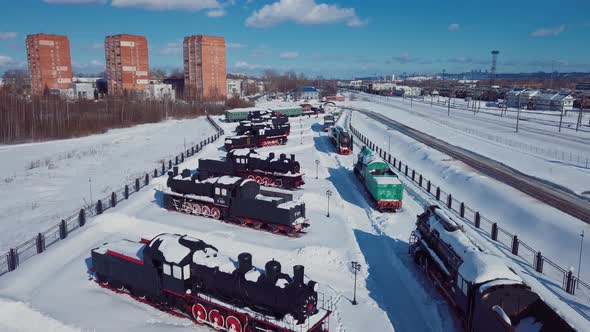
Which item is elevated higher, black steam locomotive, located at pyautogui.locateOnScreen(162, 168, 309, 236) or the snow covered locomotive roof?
the snow covered locomotive roof

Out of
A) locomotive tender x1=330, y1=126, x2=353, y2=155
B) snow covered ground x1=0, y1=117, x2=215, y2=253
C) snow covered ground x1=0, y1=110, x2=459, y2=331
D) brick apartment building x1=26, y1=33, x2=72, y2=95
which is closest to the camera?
snow covered ground x1=0, y1=110, x2=459, y2=331

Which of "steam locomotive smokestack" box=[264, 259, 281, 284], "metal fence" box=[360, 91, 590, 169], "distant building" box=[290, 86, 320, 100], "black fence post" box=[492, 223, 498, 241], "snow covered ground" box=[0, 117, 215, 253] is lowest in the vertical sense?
"snow covered ground" box=[0, 117, 215, 253]

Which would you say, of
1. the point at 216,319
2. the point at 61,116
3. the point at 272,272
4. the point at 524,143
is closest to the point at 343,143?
the point at 524,143

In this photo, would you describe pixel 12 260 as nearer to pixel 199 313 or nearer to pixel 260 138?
pixel 199 313

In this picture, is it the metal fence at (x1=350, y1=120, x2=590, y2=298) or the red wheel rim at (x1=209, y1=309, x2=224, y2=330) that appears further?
the metal fence at (x1=350, y1=120, x2=590, y2=298)

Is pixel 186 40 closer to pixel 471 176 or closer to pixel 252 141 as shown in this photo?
pixel 252 141

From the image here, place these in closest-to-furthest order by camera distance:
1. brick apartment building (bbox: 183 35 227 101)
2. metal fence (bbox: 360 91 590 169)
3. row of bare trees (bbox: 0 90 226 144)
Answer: metal fence (bbox: 360 91 590 169) → row of bare trees (bbox: 0 90 226 144) → brick apartment building (bbox: 183 35 227 101)

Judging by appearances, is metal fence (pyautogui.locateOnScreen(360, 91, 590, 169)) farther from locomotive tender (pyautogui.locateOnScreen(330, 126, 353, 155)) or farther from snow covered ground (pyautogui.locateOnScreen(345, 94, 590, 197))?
locomotive tender (pyautogui.locateOnScreen(330, 126, 353, 155))

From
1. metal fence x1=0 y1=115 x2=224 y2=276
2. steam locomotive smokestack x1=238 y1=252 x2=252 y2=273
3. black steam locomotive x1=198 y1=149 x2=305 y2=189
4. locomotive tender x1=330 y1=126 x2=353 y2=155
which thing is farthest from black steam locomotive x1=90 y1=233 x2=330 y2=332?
locomotive tender x1=330 y1=126 x2=353 y2=155
